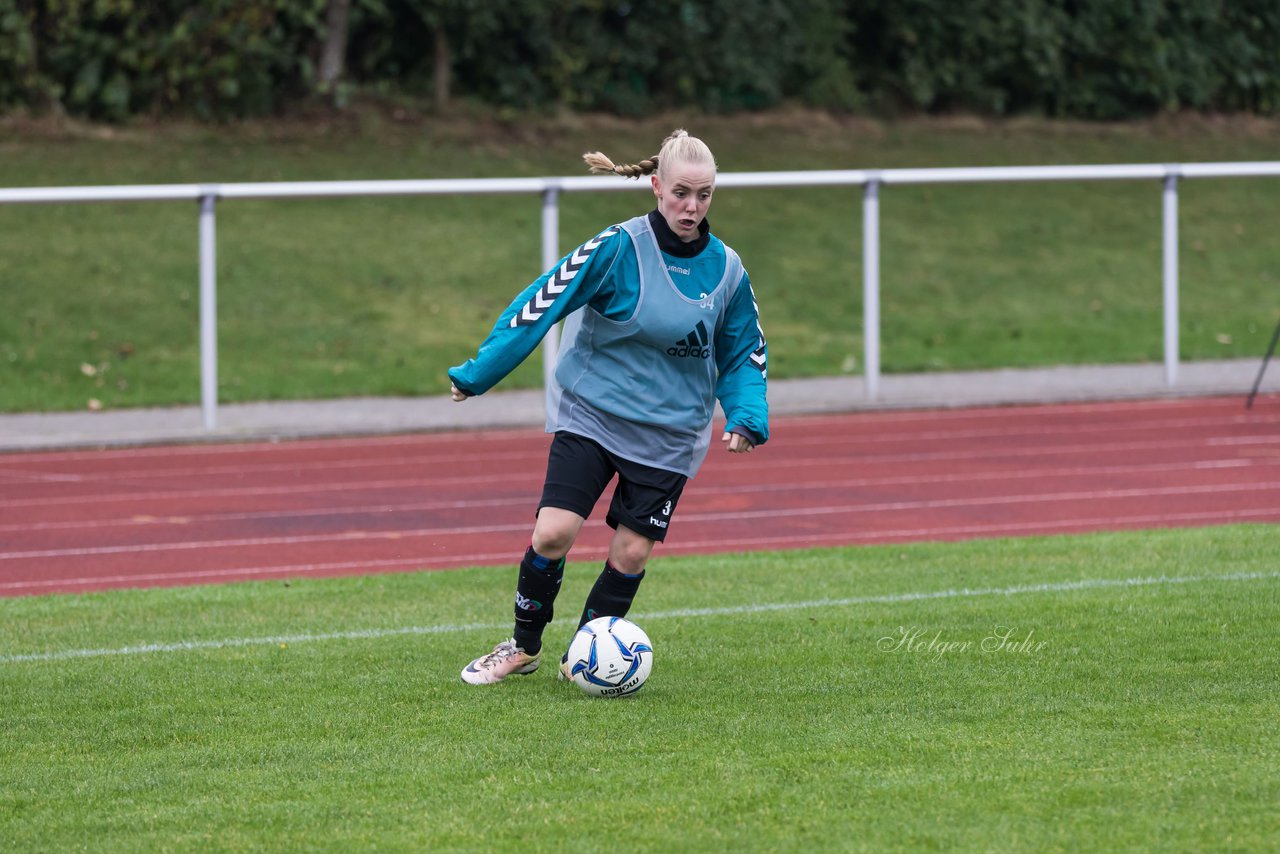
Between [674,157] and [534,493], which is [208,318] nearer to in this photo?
[534,493]

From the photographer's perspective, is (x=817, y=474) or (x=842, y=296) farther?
Answer: (x=842, y=296)

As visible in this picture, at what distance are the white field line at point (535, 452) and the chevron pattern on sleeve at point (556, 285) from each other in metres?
6.28

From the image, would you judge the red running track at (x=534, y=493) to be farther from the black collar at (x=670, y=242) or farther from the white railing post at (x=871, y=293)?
the black collar at (x=670, y=242)

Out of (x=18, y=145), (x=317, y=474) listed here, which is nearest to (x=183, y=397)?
(x=317, y=474)

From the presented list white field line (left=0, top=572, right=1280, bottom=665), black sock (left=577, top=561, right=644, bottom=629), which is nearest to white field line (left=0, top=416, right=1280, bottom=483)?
white field line (left=0, top=572, right=1280, bottom=665)

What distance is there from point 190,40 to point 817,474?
12827 millimetres

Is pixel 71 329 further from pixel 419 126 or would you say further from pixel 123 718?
pixel 123 718

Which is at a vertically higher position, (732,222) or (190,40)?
(190,40)

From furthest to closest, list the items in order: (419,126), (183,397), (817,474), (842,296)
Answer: (419,126) < (842,296) < (183,397) < (817,474)

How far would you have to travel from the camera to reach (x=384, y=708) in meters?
5.82

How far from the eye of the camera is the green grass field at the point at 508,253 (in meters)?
17.0

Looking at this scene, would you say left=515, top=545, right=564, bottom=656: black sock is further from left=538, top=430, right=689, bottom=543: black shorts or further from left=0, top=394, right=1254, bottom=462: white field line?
left=0, top=394, right=1254, bottom=462: white field line

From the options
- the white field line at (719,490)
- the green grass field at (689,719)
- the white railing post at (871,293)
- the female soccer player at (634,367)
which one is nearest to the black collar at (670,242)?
the female soccer player at (634,367)

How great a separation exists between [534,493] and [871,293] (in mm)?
4818
